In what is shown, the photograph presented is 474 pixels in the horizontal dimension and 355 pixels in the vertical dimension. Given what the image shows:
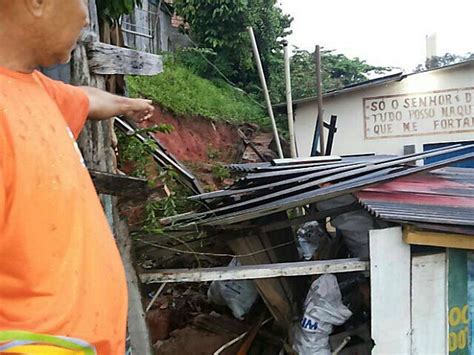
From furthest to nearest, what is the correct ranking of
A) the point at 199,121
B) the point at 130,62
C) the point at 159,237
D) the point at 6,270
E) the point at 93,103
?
the point at 199,121, the point at 159,237, the point at 130,62, the point at 93,103, the point at 6,270

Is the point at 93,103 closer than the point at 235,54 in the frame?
Yes

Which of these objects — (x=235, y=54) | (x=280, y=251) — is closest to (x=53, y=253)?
(x=280, y=251)

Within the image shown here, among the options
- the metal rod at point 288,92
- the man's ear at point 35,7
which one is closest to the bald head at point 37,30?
the man's ear at point 35,7

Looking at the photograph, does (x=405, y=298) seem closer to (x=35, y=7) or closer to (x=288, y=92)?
(x=35, y=7)

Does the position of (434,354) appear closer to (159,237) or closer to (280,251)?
(280,251)

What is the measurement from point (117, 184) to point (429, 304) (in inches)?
86.6

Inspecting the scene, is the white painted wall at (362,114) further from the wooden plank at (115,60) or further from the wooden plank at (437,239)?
the wooden plank at (115,60)

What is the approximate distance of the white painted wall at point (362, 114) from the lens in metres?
12.5

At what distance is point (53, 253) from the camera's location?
106 cm

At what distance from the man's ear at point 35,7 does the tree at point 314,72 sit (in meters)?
14.1

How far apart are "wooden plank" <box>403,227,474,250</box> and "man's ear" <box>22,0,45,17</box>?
2543 millimetres

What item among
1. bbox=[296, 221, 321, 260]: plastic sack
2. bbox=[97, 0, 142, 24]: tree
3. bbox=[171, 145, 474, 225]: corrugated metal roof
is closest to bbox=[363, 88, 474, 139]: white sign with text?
bbox=[296, 221, 321, 260]: plastic sack

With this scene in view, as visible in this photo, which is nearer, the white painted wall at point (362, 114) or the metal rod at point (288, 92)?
the metal rod at point (288, 92)

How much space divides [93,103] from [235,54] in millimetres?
13878
